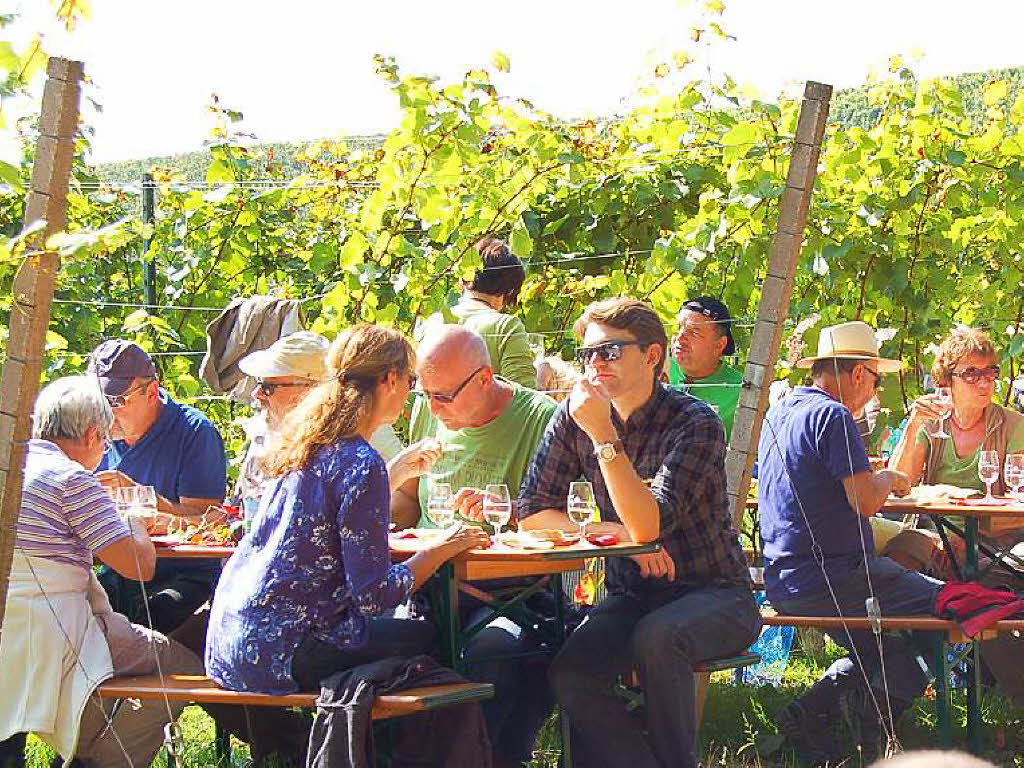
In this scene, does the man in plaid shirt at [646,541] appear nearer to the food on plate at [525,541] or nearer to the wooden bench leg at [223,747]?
the food on plate at [525,541]

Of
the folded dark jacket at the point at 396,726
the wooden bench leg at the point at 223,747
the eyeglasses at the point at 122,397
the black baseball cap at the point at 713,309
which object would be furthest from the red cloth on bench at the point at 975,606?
the eyeglasses at the point at 122,397

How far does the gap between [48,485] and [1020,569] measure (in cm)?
356

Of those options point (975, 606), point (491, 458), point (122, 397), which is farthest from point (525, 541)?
point (122, 397)

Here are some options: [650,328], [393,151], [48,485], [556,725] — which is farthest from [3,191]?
[393,151]

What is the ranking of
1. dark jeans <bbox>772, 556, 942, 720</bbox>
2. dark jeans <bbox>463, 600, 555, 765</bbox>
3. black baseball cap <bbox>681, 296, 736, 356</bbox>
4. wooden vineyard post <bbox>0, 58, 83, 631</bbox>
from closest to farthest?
1. wooden vineyard post <bbox>0, 58, 83, 631</bbox>
2. dark jeans <bbox>463, 600, 555, 765</bbox>
3. dark jeans <bbox>772, 556, 942, 720</bbox>
4. black baseball cap <bbox>681, 296, 736, 356</bbox>

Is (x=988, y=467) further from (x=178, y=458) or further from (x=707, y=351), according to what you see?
(x=178, y=458)

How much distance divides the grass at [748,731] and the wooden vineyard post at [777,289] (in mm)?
815

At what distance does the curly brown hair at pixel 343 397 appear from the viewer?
13.1 ft

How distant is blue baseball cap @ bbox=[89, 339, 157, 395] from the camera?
559 cm

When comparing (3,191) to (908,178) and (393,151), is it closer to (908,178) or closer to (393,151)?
(393,151)

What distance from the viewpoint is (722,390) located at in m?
6.64

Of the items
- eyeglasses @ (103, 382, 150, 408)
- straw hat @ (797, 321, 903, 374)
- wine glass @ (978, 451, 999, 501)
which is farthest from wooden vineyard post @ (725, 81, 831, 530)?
eyeglasses @ (103, 382, 150, 408)

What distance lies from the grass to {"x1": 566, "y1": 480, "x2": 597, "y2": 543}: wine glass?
901 millimetres

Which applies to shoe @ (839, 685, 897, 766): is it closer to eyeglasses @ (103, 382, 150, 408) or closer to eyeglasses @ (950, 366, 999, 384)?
eyeglasses @ (950, 366, 999, 384)
